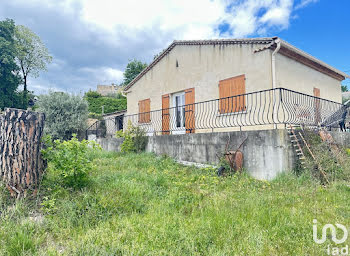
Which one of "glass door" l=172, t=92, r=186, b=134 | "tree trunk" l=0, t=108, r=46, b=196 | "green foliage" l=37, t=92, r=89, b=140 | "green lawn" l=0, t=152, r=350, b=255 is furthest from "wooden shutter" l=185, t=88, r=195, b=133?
"green foliage" l=37, t=92, r=89, b=140

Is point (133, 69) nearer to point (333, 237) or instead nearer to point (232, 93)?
point (232, 93)

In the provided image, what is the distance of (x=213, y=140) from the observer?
19.1 ft

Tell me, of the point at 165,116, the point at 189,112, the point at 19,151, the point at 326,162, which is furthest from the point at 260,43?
the point at 19,151

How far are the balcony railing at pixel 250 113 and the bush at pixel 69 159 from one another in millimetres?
3417

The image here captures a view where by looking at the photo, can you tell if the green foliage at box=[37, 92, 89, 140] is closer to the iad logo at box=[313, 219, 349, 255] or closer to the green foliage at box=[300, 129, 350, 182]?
the green foliage at box=[300, 129, 350, 182]

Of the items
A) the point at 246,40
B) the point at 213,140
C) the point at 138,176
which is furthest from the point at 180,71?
the point at 138,176

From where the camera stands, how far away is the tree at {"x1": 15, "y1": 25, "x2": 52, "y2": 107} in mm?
25109

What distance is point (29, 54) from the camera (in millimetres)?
26578

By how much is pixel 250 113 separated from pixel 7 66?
85.2ft

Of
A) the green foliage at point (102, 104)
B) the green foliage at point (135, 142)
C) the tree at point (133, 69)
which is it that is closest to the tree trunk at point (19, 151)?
the green foliage at point (135, 142)

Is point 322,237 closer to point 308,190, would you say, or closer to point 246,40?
point 308,190

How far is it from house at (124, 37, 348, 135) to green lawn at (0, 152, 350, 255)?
2.52 metres

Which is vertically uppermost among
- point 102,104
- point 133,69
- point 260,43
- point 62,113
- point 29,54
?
point 29,54

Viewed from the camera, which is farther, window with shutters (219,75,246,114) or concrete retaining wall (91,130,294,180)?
window with shutters (219,75,246,114)
